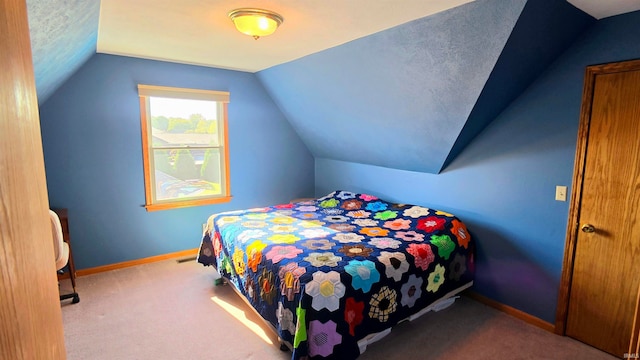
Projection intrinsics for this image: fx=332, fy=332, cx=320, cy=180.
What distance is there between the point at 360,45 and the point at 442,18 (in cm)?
71

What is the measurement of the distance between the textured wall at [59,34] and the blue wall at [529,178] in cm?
295

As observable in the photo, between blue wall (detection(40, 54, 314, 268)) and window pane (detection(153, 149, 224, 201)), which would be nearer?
blue wall (detection(40, 54, 314, 268))

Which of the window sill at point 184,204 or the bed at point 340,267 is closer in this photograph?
the bed at point 340,267

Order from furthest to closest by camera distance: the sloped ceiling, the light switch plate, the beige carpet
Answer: the light switch plate < the beige carpet < the sloped ceiling

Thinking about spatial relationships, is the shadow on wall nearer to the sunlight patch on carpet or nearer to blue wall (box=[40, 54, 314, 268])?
the sunlight patch on carpet

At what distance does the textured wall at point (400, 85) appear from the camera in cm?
209

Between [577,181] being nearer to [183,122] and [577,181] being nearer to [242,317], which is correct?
[242,317]

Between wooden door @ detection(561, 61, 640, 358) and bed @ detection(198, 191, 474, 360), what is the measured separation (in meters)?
0.83

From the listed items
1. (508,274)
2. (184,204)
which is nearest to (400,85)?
(508,274)

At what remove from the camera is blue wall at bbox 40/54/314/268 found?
10.6ft

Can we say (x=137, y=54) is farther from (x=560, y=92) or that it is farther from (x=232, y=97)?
(x=560, y=92)

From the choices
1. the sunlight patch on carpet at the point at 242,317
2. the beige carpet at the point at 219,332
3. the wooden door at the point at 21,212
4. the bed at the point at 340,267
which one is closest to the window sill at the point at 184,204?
the bed at the point at 340,267

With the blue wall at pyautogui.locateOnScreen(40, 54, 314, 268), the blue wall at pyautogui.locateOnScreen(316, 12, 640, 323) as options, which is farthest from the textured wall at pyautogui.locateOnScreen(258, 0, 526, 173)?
the blue wall at pyautogui.locateOnScreen(40, 54, 314, 268)

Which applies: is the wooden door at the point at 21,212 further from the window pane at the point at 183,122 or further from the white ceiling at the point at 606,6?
the window pane at the point at 183,122
